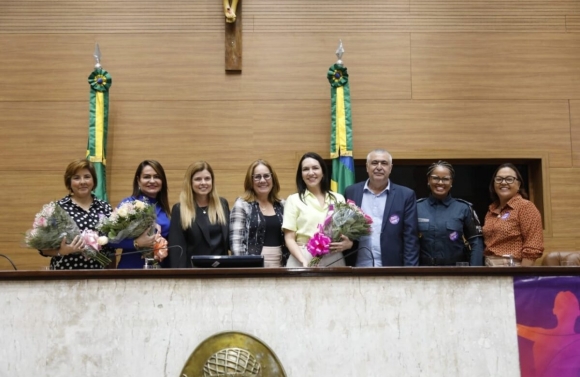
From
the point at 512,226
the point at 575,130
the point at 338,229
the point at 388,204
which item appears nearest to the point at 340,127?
the point at 388,204

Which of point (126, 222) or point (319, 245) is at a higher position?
point (126, 222)

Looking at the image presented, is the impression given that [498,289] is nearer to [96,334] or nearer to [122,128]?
[96,334]

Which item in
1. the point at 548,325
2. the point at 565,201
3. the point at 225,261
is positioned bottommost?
the point at 548,325

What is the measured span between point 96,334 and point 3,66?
286cm

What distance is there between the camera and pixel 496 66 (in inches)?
180

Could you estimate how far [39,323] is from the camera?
244 centimetres

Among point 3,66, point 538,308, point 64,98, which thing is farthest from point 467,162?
point 3,66

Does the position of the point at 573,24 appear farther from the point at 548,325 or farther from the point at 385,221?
the point at 548,325

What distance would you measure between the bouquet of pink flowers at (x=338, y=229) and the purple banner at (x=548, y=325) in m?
0.73

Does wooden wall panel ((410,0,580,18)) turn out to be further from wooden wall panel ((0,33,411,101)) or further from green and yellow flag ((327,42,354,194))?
green and yellow flag ((327,42,354,194))

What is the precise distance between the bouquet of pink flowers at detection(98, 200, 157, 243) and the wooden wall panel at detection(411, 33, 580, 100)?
2420mm

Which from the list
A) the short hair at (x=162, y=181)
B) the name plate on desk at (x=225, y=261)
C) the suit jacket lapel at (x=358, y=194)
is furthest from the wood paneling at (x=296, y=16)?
the name plate on desk at (x=225, y=261)

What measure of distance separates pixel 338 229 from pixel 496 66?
2337 mm

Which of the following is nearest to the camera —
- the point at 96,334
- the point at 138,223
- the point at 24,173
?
the point at 96,334
